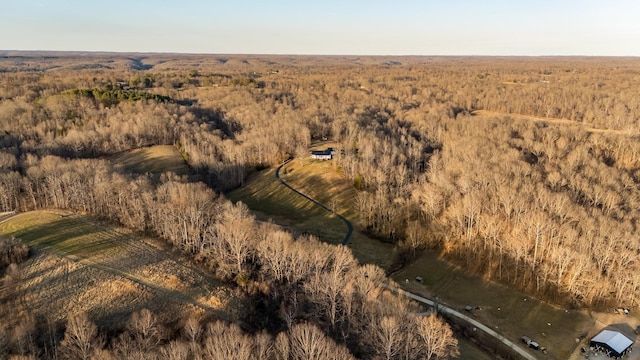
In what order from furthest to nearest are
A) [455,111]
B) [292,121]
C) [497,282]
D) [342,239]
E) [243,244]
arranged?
[455,111], [292,121], [342,239], [497,282], [243,244]

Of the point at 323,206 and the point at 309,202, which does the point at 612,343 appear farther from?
the point at 309,202

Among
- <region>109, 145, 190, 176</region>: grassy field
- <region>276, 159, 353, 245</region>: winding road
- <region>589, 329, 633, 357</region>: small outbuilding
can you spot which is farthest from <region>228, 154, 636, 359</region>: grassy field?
<region>109, 145, 190, 176</region>: grassy field

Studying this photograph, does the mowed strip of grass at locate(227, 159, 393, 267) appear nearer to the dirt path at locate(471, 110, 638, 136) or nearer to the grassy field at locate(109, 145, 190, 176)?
the grassy field at locate(109, 145, 190, 176)

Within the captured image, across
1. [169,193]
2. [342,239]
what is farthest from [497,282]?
[169,193]

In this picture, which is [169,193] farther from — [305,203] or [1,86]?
[1,86]

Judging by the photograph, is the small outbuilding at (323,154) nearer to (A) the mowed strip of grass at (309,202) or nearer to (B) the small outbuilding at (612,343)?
(A) the mowed strip of grass at (309,202)

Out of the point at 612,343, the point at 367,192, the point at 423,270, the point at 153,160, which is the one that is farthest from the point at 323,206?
the point at 612,343
